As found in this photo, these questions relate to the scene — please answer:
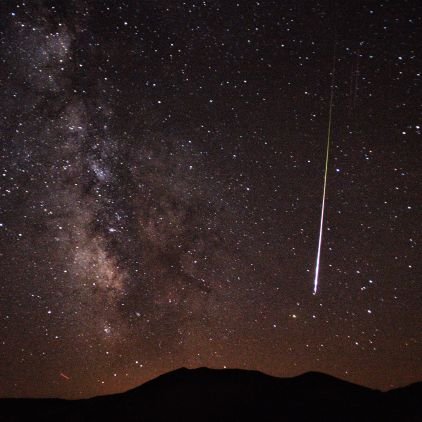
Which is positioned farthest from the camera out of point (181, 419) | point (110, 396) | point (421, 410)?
point (110, 396)

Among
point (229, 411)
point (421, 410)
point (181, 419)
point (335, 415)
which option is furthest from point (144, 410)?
point (421, 410)

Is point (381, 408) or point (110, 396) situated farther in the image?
point (110, 396)

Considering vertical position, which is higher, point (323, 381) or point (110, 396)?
point (323, 381)

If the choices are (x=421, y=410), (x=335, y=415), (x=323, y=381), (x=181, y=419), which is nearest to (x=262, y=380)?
(x=323, y=381)

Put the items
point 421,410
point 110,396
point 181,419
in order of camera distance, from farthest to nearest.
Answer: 1. point 110,396
2. point 181,419
3. point 421,410

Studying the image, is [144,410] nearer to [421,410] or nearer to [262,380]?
[262,380]

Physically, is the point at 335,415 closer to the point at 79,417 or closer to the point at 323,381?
the point at 323,381
